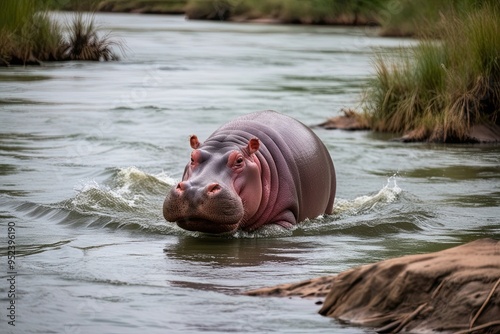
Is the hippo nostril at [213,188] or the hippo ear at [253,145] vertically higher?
the hippo ear at [253,145]

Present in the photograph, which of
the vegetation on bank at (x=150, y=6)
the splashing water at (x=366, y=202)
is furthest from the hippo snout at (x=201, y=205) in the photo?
the vegetation on bank at (x=150, y=6)

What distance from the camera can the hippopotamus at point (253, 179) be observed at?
24.8 feet

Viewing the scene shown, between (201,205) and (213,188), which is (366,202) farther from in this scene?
(201,205)

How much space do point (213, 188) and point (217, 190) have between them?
0.04 meters

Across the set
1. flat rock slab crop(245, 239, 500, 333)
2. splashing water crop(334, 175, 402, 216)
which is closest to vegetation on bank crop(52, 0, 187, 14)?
splashing water crop(334, 175, 402, 216)

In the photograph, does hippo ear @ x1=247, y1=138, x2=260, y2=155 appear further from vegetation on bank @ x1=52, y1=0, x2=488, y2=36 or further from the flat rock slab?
vegetation on bank @ x1=52, y1=0, x2=488, y2=36

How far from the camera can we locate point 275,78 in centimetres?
2434

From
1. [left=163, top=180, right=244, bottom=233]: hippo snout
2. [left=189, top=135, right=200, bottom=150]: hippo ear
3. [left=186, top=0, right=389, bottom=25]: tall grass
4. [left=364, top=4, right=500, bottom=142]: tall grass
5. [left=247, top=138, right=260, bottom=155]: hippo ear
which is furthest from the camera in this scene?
[left=186, top=0, right=389, bottom=25]: tall grass

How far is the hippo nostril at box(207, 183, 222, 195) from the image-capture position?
754 cm

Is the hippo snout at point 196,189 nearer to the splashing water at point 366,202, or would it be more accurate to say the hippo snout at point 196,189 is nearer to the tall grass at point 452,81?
the splashing water at point 366,202

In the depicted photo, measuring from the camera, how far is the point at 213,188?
7602mm

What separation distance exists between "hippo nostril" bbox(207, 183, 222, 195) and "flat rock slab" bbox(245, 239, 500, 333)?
188 centimetres

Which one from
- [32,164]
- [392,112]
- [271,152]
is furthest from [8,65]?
[271,152]

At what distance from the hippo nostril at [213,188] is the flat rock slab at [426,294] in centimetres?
188
